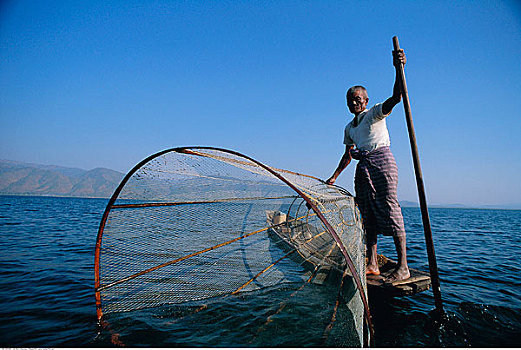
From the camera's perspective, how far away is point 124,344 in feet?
8.13

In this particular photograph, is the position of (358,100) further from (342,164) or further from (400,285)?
(400,285)

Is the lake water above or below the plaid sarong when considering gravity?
below

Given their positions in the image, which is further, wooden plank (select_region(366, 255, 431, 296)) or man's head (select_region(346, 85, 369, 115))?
man's head (select_region(346, 85, 369, 115))

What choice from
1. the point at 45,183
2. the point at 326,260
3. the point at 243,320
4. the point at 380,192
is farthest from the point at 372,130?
the point at 45,183

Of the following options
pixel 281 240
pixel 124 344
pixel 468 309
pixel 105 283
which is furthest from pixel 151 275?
pixel 468 309

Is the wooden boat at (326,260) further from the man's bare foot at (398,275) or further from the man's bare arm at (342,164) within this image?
the man's bare arm at (342,164)

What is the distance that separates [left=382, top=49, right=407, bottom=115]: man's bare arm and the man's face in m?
0.47

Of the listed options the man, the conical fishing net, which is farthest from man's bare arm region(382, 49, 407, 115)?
the conical fishing net

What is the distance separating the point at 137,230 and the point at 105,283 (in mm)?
667

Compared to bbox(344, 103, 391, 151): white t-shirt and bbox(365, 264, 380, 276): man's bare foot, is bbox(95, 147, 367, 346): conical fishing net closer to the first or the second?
bbox(365, 264, 380, 276): man's bare foot

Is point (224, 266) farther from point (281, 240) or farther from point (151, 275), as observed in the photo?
point (281, 240)

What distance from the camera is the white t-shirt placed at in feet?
9.28

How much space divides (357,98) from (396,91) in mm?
526

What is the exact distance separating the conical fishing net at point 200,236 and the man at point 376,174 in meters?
0.26
